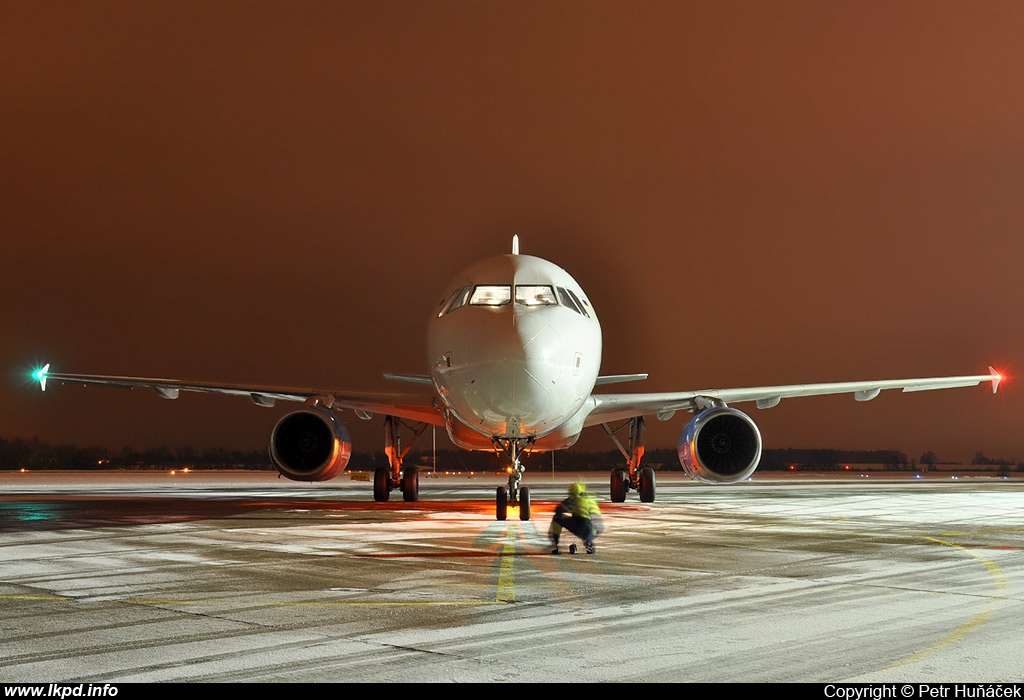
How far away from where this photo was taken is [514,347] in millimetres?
14570

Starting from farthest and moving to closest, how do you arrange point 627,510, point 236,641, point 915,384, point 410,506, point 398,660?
point 915,384
point 410,506
point 627,510
point 236,641
point 398,660

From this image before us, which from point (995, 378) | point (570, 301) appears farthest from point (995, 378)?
point (570, 301)

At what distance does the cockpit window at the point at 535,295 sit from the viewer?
15719mm

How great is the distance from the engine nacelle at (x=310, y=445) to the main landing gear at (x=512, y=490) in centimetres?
367

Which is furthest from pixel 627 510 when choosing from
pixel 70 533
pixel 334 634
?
pixel 334 634

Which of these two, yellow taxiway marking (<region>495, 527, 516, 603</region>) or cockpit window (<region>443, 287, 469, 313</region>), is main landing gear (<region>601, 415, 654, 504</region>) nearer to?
cockpit window (<region>443, 287, 469, 313</region>)

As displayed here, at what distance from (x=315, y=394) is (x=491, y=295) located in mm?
7238

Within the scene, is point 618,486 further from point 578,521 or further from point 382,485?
point 578,521

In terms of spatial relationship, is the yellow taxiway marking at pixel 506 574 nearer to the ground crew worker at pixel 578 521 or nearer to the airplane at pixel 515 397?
the ground crew worker at pixel 578 521
